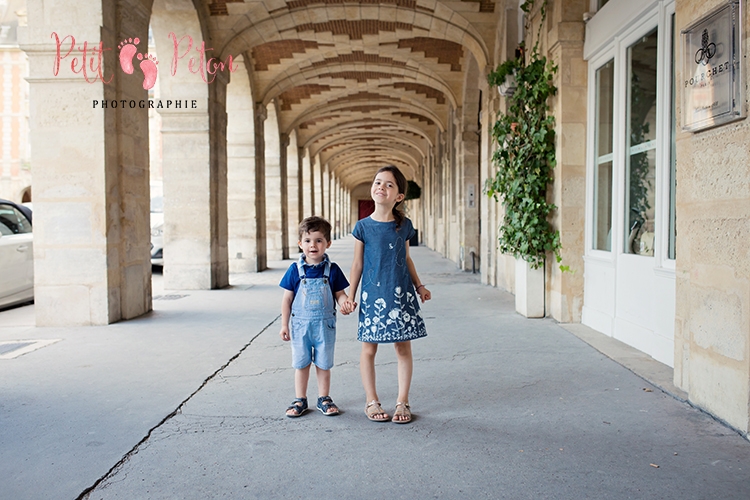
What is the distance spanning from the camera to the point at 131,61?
5734 millimetres

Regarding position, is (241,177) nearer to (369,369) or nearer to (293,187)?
(293,187)

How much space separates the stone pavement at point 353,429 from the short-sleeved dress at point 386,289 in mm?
427

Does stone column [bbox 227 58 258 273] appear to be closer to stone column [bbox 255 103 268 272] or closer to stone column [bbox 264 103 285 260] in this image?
stone column [bbox 255 103 268 272]

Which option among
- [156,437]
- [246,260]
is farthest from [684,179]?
[246,260]

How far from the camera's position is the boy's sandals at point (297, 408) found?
288 cm

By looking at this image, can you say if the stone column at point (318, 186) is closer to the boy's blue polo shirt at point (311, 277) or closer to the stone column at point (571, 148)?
the stone column at point (571, 148)

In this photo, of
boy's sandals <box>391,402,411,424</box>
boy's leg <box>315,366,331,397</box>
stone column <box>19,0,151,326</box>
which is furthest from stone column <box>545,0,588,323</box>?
stone column <box>19,0,151,326</box>

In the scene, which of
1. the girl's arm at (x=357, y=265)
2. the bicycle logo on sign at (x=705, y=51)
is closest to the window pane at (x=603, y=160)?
the bicycle logo on sign at (x=705, y=51)

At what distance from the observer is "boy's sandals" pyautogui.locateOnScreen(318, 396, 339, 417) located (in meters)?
2.90

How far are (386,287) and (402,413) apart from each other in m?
0.59

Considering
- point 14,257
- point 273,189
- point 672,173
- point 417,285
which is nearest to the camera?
point 417,285

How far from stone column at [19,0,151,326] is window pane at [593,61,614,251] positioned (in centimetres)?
434

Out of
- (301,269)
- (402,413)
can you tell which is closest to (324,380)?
(402,413)

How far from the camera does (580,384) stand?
344 cm
